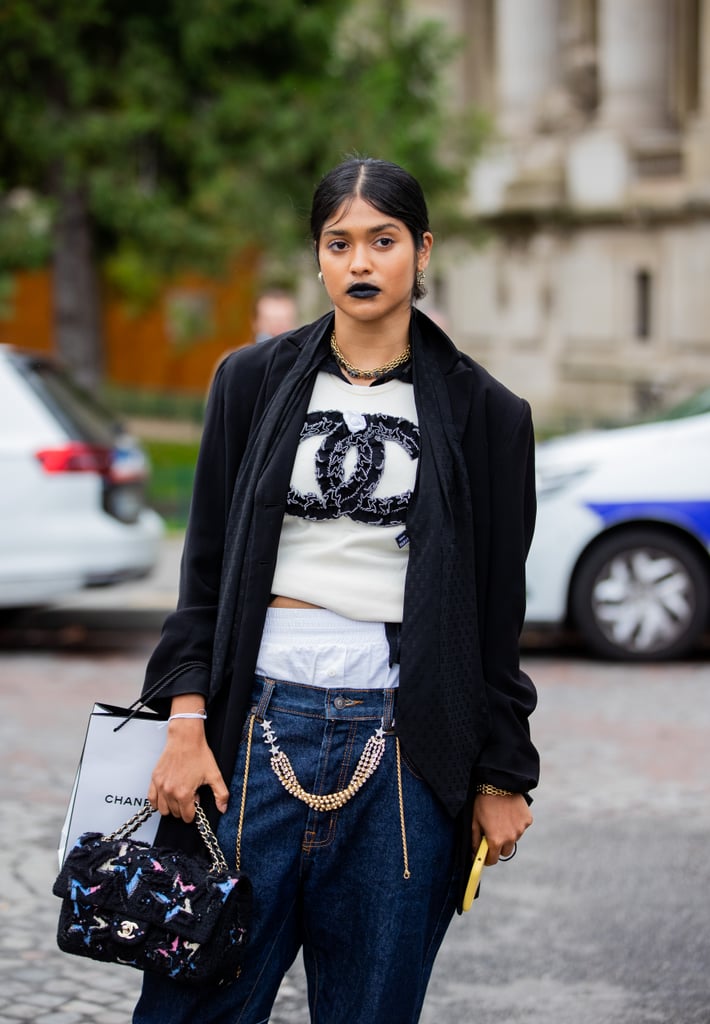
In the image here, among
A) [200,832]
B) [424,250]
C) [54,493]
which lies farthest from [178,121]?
[200,832]

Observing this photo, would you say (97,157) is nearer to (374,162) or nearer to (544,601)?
(544,601)

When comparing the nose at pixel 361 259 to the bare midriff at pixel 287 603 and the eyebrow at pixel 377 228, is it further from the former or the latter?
the bare midriff at pixel 287 603

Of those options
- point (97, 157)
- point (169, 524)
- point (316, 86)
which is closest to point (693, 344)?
point (316, 86)

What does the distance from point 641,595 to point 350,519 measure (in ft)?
22.5

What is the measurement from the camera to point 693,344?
84.7 feet

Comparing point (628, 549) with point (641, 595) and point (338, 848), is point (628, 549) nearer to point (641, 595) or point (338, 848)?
point (641, 595)

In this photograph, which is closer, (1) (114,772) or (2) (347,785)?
(2) (347,785)

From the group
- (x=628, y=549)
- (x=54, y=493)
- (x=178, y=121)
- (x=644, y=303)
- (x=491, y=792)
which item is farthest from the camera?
(x=644, y=303)

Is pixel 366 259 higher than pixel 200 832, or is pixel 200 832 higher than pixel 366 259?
pixel 366 259

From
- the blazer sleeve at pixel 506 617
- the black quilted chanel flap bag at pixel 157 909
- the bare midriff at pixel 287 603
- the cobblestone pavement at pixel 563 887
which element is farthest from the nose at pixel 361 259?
the cobblestone pavement at pixel 563 887

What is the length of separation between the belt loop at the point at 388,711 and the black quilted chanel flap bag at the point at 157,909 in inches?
13.0

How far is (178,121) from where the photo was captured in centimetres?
1823

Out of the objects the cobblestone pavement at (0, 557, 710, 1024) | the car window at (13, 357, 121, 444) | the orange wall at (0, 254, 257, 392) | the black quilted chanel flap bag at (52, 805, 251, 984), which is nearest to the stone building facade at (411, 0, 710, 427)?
the orange wall at (0, 254, 257, 392)

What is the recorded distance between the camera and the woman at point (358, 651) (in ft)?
8.83
